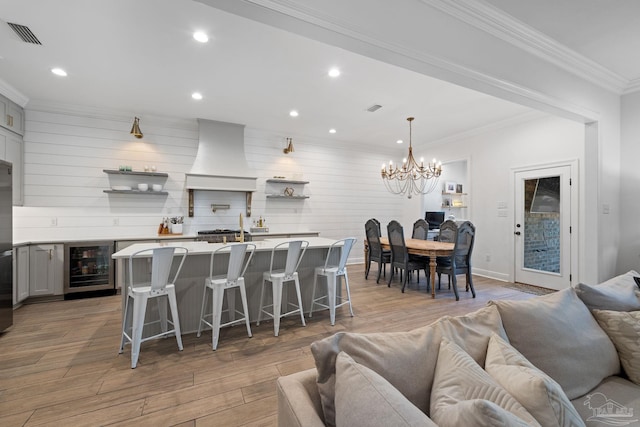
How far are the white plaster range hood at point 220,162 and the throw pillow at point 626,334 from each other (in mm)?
4922

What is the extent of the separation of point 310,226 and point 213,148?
8.51ft

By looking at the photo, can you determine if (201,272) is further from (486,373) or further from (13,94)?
(13,94)

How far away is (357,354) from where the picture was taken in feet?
3.14

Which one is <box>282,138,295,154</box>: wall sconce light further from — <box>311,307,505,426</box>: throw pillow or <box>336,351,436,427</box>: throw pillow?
<box>336,351,436,427</box>: throw pillow

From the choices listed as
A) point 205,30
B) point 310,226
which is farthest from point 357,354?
point 310,226

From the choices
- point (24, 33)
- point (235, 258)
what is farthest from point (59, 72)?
point (235, 258)

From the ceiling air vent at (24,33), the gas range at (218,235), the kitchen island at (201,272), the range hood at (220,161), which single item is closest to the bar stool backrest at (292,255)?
the kitchen island at (201,272)

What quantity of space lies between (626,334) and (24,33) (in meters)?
5.07

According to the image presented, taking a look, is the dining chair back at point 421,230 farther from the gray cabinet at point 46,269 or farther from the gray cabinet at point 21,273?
the gray cabinet at point 21,273

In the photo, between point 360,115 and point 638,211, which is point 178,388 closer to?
point 360,115

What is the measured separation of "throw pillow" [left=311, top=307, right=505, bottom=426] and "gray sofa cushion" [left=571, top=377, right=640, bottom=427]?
0.52m

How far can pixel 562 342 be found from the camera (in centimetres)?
134

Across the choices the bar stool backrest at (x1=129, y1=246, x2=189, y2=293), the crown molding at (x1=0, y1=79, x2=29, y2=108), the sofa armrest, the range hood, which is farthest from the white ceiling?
the sofa armrest

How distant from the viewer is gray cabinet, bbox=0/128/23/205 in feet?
12.5
